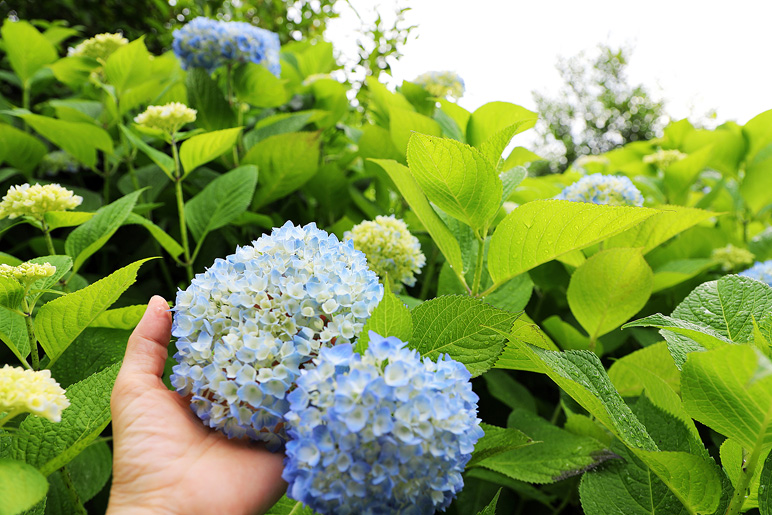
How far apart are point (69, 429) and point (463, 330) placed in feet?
2.19

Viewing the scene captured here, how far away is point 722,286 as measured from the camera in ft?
3.49

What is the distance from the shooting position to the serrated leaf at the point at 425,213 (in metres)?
1.12

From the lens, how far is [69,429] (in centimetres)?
85

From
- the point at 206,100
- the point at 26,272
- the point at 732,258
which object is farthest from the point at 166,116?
the point at 732,258

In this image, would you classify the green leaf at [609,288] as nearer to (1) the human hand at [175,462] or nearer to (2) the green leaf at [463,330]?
(2) the green leaf at [463,330]

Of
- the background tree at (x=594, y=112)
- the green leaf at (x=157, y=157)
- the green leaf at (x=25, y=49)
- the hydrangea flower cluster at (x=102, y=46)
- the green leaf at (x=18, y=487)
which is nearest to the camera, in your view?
the green leaf at (x=18, y=487)

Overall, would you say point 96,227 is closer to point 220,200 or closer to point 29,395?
point 220,200

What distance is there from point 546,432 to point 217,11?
2.70 meters

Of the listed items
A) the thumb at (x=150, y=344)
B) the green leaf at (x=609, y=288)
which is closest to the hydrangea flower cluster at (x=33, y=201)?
the thumb at (x=150, y=344)

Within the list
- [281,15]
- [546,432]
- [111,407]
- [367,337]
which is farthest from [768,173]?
[281,15]

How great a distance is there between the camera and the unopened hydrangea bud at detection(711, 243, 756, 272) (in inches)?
75.6

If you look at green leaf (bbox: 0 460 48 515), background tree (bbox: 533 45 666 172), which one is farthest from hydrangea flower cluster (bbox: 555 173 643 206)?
background tree (bbox: 533 45 666 172)

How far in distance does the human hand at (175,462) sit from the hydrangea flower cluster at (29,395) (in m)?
0.09

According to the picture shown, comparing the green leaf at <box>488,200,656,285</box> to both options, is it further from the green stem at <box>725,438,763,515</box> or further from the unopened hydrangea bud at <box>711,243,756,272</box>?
the unopened hydrangea bud at <box>711,243,756,272</box>
